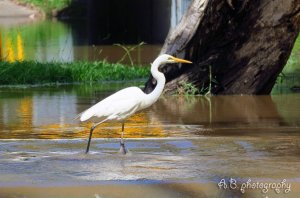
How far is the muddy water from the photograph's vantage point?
7.84 meters

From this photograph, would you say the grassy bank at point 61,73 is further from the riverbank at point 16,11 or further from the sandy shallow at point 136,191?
the riverbank at point 16,11

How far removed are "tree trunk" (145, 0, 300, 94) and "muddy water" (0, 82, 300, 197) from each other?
372 mm

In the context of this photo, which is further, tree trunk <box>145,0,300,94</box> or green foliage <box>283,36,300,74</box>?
green foliage <box>283,36,300,74</box>

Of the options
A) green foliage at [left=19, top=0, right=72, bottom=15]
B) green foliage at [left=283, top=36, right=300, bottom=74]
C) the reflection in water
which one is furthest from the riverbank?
the reflection in water

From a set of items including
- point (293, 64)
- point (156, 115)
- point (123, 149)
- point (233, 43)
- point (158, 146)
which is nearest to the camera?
point (123, 149)

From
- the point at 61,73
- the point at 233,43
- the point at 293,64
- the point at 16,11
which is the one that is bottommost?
the point at 16,11

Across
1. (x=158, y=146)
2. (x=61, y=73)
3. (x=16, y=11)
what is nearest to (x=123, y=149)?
(x=158, y=146)

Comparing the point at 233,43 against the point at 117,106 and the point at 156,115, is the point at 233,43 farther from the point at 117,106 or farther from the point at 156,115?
the point at 117,106

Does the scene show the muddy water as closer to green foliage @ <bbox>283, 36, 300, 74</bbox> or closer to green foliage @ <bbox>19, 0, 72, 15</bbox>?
green foliage @ <bbox>283, 36, 300, 74</bbox>

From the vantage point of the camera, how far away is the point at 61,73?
1747 cm

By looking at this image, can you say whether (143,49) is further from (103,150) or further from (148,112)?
(103,150)

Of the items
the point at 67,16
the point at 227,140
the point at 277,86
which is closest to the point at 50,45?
the point at 277,86

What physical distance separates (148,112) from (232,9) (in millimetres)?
2455

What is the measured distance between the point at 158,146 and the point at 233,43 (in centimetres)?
509
